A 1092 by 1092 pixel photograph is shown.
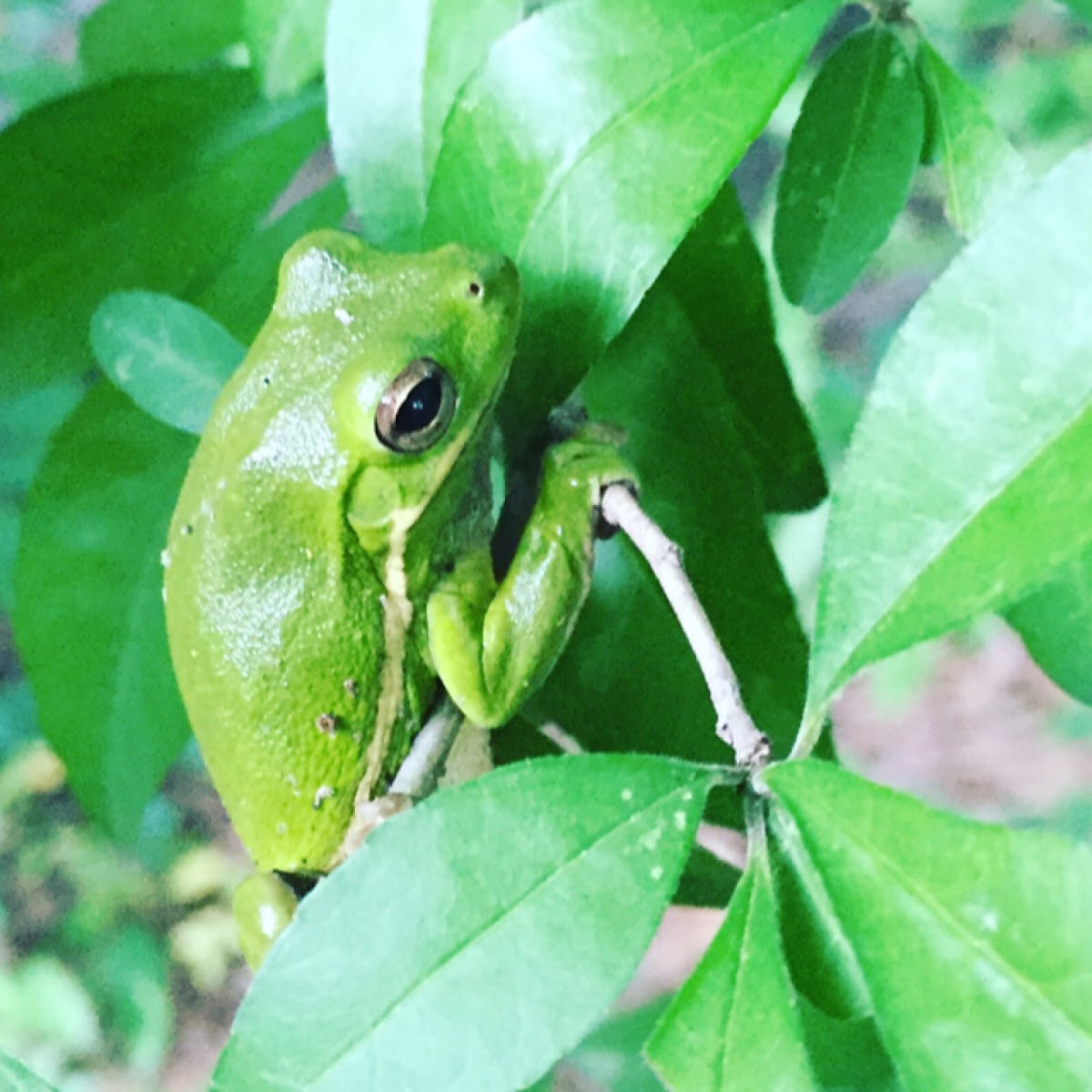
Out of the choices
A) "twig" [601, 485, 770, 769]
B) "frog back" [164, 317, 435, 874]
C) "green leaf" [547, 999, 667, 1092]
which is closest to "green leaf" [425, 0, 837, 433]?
"twig" [601, 485, 770, 769]

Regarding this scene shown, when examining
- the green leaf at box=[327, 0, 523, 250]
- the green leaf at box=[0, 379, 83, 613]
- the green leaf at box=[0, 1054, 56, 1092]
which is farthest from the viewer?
the green leaf at box=[0, 379, 83, 613]

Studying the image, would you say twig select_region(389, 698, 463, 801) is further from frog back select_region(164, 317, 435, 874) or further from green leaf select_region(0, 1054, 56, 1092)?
green leaf select_region(0, 1054, 56, 1092)

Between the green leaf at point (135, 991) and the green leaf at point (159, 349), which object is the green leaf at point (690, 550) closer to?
the green leaf at point (159, 349)

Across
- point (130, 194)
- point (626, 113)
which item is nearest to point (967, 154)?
point (626, 113)

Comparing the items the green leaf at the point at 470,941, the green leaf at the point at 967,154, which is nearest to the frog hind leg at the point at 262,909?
the green leaf at the point at 470,941

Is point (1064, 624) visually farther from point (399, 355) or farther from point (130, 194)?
point (130, 194)

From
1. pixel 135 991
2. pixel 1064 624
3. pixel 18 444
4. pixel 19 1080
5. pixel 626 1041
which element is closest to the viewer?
pixel 19 1080

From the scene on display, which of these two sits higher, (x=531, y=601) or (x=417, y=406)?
(x=417, y=406)
